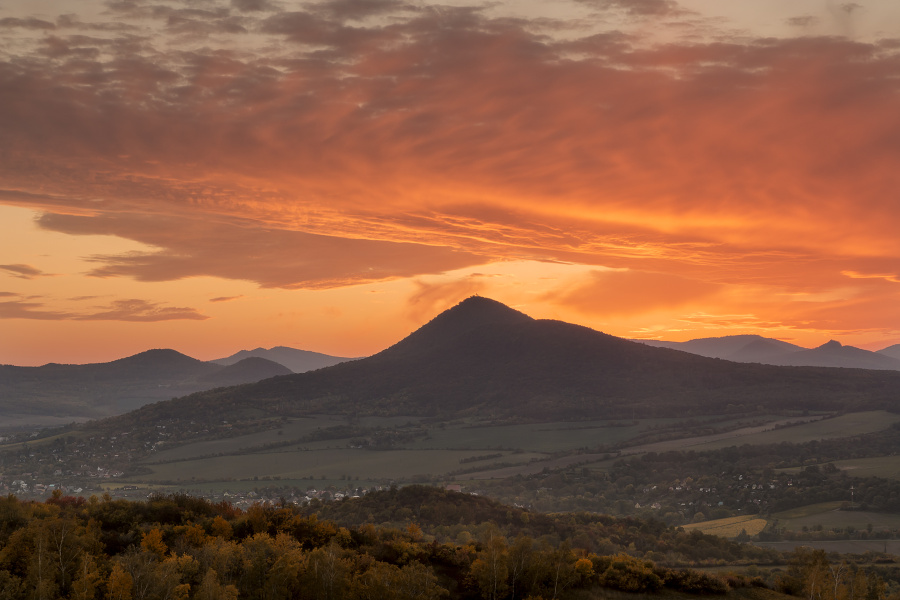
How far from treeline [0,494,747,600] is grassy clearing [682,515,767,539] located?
289 ft

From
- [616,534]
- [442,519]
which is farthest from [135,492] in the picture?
[616,534]

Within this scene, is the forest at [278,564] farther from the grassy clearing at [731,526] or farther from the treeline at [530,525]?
the grassy clearing at [731,526]

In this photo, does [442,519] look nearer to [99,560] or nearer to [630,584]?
[630,584]

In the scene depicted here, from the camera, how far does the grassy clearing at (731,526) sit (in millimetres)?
141050

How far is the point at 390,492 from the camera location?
373 feet

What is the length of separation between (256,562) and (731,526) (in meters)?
125

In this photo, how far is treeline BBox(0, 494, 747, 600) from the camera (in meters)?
41.5

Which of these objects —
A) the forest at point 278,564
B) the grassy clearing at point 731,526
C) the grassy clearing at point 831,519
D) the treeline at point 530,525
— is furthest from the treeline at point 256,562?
the grassy clearing at point 831,519

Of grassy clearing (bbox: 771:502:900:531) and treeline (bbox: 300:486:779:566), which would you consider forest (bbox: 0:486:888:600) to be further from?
grassy clearing (bbox: 771:502:900:531)

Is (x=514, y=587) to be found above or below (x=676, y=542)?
above

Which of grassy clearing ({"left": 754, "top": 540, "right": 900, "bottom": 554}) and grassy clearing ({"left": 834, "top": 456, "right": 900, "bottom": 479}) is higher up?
grassy clearing ({"left": 834, "top": 456, "right": 900, "bottom": 479})

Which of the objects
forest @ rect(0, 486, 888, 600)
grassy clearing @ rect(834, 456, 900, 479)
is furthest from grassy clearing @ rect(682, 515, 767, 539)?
forest @ rect(0, 486, 888, 600)

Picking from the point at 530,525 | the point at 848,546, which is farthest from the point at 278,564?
the point at 848,546

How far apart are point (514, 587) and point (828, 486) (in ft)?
493
